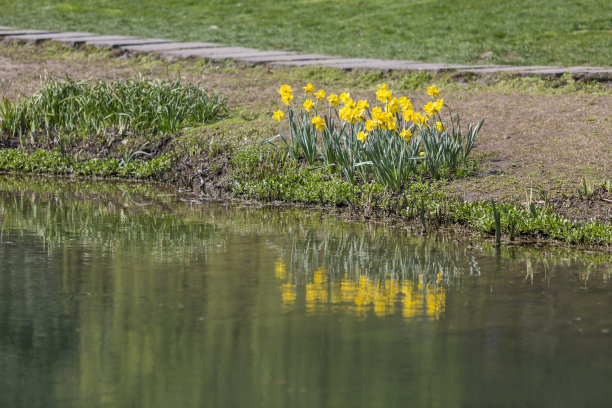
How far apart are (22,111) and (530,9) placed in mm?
10302

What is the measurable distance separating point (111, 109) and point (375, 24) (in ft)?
26.8

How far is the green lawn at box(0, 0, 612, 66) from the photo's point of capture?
15078 mm

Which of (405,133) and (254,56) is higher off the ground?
(254,56)

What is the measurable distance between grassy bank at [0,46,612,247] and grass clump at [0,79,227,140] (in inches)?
2.6

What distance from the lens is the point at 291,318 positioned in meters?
5.23

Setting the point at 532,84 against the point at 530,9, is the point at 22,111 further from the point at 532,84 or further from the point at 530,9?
the point at 530,9

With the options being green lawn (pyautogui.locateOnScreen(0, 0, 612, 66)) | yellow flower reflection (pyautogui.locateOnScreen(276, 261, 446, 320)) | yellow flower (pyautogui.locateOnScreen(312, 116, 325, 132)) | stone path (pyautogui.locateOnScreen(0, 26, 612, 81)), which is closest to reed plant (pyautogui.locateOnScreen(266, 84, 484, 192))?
yellow flower (pyautogui.locateOnScreen(312, 116, 325, 132))

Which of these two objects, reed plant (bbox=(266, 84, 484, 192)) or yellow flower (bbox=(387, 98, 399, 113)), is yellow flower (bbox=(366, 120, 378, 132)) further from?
yellow flower (bbox=(387, 98, 399, 113))

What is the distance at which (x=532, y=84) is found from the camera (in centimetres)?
1197

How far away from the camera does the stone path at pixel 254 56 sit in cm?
1255

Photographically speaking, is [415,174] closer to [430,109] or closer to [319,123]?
[430,109]

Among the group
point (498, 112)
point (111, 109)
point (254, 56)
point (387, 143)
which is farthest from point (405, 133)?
point (254, 56)

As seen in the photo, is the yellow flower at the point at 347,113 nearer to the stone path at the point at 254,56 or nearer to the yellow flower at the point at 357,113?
the yellow flower at the point at 357,113

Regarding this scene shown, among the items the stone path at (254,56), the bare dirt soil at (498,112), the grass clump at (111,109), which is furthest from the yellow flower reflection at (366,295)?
the stone path at (254,56)
